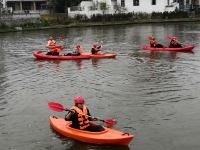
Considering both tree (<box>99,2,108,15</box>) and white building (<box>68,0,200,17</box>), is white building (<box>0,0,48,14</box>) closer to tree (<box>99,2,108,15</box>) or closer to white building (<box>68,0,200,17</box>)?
white building (<box>68,0,200,17</box>)

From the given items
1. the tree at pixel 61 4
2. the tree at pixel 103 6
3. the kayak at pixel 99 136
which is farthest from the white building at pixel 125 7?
the kayak at pixel 99 136

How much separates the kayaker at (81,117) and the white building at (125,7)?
51189 millimetres

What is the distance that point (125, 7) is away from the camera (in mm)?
65000

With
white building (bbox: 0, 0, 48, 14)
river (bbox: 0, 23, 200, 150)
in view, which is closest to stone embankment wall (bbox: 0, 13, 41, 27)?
white building (bbox: 0, 0, 48, 14)

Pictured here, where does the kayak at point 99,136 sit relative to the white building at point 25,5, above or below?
below

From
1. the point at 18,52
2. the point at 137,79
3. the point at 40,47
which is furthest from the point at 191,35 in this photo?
the point at 137,79

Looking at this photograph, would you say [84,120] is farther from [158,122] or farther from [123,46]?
[123,46]

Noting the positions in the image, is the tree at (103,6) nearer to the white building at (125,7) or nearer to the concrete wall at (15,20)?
the white building at (125,7)

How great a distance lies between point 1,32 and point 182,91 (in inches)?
1516

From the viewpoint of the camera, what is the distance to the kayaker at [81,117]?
12180mm

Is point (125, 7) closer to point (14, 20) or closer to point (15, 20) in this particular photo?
point (15, 20)

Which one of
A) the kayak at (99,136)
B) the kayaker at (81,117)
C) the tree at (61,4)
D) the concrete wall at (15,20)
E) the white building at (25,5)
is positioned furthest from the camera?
the white building at (25,5)

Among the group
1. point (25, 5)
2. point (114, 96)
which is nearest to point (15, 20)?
point (25, 5)

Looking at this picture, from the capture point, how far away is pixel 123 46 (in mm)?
33688
